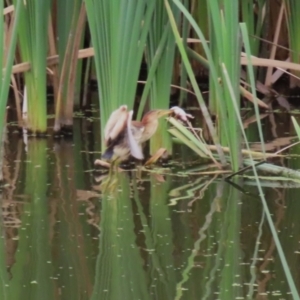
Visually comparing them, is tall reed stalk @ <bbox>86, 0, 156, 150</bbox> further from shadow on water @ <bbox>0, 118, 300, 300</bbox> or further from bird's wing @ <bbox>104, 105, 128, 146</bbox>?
shadow on water @ <bbox>0, 118, 300, 300</bbox>

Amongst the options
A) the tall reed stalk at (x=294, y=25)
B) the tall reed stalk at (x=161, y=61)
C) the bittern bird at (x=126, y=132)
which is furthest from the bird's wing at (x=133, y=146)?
the tall reed stalk at (x=294, y=25)

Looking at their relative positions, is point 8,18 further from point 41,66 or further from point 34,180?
point 34,180

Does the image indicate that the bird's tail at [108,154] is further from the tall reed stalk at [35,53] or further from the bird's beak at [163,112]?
the tall reed stalk at [35,53]

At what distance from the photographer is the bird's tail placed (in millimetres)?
2188

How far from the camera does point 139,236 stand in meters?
1.68

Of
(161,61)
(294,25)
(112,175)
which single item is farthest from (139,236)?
(294,25)

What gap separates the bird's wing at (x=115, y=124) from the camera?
2.13 metres

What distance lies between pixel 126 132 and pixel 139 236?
0.55m

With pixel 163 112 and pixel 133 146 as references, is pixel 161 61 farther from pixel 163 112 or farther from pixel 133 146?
pixel 133 146

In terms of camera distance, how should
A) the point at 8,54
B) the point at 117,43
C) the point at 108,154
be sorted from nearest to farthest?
the point at 8,54, the point at 117,43, the point at 108,154

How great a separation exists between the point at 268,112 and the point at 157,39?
3.29ft

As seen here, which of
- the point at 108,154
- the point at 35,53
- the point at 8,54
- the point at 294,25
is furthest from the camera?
the point at 294,25

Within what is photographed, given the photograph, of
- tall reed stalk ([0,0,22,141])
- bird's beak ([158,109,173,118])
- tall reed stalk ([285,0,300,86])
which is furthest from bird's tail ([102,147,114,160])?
tall reed stalk ([285,0,300,86])

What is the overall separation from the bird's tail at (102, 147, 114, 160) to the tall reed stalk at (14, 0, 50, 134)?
439 millimetres
